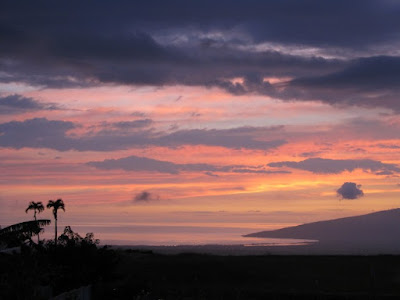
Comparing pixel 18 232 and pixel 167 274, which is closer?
pixel 18 232

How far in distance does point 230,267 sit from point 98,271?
24.1 metres

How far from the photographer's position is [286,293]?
39.3m

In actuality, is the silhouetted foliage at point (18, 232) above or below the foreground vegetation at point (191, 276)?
above

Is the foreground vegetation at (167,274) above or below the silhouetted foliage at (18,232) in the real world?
below

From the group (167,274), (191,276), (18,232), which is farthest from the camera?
(167,274)

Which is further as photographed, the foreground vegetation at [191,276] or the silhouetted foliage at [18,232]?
the silhouetted foliage at [18,232]

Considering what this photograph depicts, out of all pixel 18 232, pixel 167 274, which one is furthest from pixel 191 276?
pixel 18 232

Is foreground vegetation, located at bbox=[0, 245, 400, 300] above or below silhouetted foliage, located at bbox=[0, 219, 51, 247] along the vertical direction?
below

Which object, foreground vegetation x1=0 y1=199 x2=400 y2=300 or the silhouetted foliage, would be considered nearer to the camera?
foreground vegetation x1=0 y1=199 x2=400 y2=300

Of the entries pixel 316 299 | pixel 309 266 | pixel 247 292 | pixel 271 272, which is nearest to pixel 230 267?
pixel 271 272

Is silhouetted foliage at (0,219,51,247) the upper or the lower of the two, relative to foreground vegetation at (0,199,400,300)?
upper

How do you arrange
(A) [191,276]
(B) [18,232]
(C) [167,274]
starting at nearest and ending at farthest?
(B) [18,232]
(A) [191,276]
(C) [167,274]

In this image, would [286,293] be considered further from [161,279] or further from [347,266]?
[347,266]

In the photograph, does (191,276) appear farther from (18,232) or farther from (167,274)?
(18,232)
